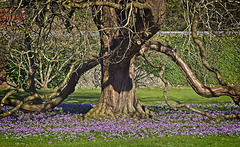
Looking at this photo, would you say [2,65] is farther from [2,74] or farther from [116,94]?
[116,94]

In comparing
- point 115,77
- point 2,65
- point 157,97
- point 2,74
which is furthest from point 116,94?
point 2,74

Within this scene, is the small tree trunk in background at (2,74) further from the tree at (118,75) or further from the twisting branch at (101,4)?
the twisting branch at (101,4)

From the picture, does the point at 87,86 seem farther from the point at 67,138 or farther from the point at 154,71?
the point at 67,138

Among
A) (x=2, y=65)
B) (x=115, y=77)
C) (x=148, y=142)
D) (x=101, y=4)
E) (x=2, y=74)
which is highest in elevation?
(x=101, y=4)

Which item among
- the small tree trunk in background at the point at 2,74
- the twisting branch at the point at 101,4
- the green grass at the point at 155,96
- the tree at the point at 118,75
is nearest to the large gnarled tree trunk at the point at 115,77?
the tree at the point at 118,75

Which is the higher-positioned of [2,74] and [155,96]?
[2,74]

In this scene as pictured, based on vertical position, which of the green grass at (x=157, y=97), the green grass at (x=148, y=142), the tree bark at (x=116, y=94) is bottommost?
the green grass at (x=157, y=97)

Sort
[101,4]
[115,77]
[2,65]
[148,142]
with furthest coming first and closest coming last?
[2,65] < [115,77] < [101,4] < [148,142]

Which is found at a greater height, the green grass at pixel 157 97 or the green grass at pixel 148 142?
the green grass at pixel 148 142

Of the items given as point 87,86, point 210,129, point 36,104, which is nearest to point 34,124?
point 36,104

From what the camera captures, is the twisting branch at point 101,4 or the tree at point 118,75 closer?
the twisting branch at point 101,4

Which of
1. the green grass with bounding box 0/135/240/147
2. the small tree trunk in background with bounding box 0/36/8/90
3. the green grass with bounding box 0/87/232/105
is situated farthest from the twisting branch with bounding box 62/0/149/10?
the green grass with bounding box 0/87/232/105

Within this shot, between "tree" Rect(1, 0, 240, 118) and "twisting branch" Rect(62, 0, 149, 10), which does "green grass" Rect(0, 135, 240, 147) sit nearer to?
"tree" Rect(1, 0, 240, 118)

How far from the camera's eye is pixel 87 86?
21484mm
